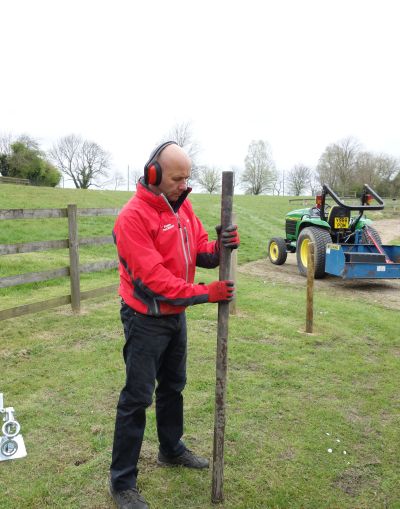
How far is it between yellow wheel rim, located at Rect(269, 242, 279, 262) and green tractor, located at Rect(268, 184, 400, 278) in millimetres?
916

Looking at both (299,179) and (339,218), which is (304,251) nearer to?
(339,218)

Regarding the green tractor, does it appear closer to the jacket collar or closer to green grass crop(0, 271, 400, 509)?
green grass crop(0, 271, 400, 509)

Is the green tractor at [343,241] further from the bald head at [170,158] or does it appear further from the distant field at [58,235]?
the bald head at [170,158]

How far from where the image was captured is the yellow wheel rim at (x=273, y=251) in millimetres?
11127

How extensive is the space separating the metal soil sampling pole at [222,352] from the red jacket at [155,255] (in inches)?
7.2

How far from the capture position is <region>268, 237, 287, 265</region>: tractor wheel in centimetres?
1093

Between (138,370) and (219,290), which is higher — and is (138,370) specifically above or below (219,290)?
below

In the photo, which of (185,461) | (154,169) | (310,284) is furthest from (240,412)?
(310,284)

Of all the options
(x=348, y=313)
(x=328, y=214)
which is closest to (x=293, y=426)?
(x=348, y=313)

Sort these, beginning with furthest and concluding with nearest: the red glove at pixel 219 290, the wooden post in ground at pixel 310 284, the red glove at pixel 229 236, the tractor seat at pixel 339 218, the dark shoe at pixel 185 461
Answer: the tractor seat at pixel 339 218 < the wooden post in ground at pixel 310 284 < the dark shoe at pixel 185 461 < the red glove at pixel 229 236 < the red glove at pixel 219 290

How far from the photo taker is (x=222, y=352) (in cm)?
259

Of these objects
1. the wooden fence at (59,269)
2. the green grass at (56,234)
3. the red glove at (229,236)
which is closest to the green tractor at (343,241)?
the green grass at (56,234)

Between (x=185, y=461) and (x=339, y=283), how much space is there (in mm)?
6722

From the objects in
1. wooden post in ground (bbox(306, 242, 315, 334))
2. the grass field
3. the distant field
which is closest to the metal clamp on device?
the grass field
